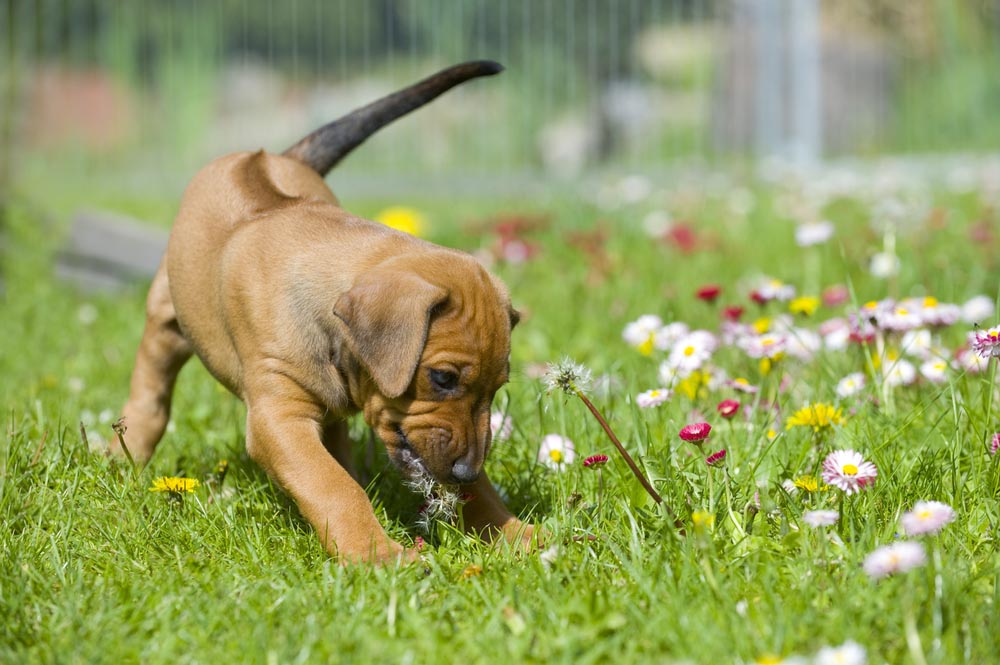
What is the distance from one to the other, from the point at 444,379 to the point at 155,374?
4.64 feet

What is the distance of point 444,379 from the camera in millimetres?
2715

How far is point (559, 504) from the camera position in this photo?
9.48 ft

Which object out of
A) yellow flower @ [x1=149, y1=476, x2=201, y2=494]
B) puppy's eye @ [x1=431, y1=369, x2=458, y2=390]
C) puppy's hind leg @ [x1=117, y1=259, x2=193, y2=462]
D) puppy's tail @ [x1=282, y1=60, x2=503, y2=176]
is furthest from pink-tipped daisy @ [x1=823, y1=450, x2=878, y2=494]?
puppy's hind leg @ [x1=117, y1=259, x2=193, y2=462]

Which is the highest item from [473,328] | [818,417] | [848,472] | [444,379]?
[473,328]

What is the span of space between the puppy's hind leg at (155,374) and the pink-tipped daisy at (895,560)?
7.52ft

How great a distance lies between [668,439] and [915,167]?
9310 mm

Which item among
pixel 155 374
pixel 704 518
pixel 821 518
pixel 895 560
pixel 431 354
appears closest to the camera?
pixel 895 560

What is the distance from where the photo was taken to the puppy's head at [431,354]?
8.67 feet

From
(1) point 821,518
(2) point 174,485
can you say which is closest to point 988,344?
(1) point 821,518

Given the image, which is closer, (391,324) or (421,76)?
(391,324)

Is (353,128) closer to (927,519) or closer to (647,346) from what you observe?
(647,346)

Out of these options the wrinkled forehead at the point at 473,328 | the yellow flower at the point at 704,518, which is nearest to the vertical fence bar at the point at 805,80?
the wrinkled forehead at the point at 473,328

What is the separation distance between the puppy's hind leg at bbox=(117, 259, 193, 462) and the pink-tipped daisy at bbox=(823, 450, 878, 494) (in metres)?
2.03

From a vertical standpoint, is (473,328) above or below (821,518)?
above
